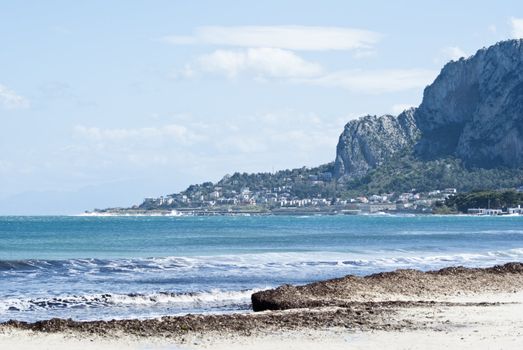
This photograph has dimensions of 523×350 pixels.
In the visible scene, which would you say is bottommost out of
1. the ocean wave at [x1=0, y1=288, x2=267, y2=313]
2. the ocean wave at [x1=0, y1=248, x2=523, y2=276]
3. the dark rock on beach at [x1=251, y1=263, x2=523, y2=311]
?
the ocean wave at [x1=0, y1=288, x2=267, y2=313]

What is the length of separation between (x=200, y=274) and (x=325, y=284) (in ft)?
44.4

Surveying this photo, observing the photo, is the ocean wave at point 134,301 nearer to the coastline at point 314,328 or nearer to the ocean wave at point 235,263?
the coastline at point 314,328

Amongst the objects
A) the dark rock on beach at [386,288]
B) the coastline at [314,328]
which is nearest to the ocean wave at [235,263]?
the dark rock on beach at [386,288]

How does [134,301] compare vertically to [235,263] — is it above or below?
below

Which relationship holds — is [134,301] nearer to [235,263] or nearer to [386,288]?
[386,288]

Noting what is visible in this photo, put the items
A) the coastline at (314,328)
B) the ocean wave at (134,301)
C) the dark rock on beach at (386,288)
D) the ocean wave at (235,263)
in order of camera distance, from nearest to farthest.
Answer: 1. the coastline at (314,328)
2. the dark rock on beach at (386,288)
3. the ocean wave at (134,301)
4. the ocean wave at (235,263)

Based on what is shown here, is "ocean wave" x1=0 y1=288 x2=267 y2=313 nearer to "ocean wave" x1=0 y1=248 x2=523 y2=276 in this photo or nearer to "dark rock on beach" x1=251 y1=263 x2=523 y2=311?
"dark rock on beach" x1=251 y1=263 x2=523 y2=311

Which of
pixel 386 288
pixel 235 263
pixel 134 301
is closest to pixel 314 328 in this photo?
pixel 386 288

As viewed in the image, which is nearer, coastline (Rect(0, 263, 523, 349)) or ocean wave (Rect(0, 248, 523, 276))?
coastline (Rect(0, 263, 523, 349))

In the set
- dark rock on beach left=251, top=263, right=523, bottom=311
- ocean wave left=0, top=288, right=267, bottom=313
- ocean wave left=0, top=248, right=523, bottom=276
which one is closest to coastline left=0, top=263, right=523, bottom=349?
dark rock on beach left=251, top=263, right=523, bottom=311

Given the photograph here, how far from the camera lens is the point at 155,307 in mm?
29156

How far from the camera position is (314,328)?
20.8 meters

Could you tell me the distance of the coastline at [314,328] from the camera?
1931 cm

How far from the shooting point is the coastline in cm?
1931
